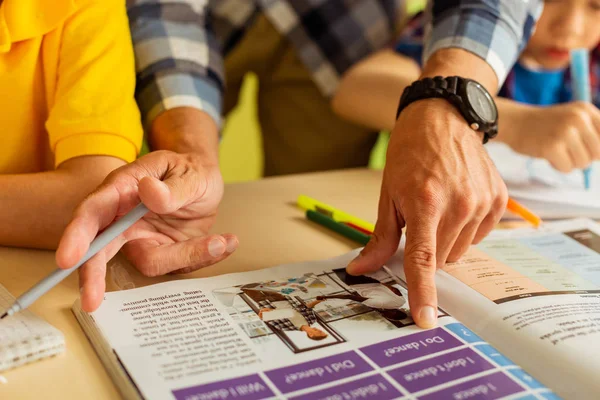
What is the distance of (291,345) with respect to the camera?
0.47 m

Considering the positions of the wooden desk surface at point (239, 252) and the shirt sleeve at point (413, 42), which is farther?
the shirt sleeve at point (413, 42)

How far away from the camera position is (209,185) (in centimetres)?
65

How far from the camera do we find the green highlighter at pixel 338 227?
71cm

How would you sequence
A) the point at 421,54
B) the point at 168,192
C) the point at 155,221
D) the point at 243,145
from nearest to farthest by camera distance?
the point at 168,192 < the point at 155,221 < the point at 421,54 < the point at 243,145

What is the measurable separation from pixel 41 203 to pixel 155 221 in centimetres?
11

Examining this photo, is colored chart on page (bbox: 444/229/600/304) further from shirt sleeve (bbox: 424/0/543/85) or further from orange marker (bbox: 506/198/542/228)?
shirt sleeve (bbox: 424/0/543/85)

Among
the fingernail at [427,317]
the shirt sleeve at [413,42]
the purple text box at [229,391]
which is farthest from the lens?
the shirt sleeve at [413,42]

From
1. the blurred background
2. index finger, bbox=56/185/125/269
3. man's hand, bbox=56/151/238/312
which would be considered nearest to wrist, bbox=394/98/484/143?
man's hand, bbox=56/151/238/312

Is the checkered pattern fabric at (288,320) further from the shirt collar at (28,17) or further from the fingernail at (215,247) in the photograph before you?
the shirt collar at (28,17)

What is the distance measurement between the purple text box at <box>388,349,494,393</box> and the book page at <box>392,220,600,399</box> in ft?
0.13

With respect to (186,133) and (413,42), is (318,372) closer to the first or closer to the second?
(186,133)

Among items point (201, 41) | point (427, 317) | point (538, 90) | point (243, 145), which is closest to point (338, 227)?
point (427, 317)

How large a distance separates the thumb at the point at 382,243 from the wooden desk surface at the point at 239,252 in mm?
73

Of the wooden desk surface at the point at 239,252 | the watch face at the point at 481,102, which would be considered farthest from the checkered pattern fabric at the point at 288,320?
the watch face at the point at 481,102
